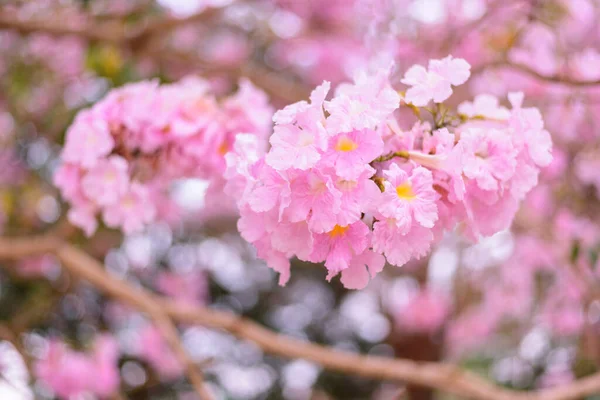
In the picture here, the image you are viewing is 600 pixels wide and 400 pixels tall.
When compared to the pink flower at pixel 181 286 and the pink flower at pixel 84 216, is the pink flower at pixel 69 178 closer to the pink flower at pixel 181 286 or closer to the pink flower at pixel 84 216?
the pink flower at pixel 84 216

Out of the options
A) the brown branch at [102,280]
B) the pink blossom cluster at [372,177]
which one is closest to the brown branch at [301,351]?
the brown branch at [102,280]

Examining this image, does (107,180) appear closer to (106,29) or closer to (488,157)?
(488,157)

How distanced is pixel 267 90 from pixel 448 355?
6.10 ft

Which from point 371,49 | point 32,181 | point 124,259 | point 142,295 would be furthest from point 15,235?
point 371,49

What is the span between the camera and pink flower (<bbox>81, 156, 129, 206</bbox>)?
1009 millimetres

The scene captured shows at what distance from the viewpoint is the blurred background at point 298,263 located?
1743 millimetres

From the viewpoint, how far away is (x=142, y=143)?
1036 mm

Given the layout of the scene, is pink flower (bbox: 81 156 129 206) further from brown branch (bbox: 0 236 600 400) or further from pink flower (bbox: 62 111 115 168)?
brown branch (bbox: 0 236 600 400)

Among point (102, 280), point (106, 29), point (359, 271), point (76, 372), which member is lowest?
Result: point (76, 372)

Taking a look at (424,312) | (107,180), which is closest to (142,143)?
(107,180)

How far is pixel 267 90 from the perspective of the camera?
1.92 meters

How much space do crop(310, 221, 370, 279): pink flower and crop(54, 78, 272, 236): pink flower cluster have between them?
16.0 inches

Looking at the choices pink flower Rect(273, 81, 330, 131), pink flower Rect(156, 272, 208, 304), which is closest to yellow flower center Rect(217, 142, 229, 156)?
pink flower Rect(273, 81, 330, 131)

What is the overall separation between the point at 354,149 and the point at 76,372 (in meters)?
1.54
